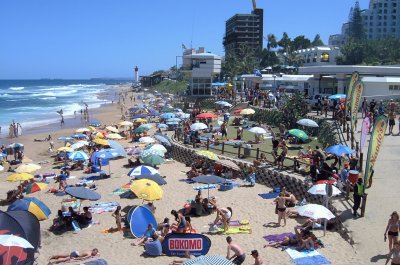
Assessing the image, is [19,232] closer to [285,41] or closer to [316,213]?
[316,213]

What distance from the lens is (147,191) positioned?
1319 cm

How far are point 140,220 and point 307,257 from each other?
15.0 ft

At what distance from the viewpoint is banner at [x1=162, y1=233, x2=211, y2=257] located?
1068cm

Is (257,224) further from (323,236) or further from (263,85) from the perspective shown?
(263,85)

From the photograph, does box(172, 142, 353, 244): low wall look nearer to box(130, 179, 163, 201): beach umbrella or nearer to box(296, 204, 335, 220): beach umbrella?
box(296, 204, 335, 220): beach umbrella

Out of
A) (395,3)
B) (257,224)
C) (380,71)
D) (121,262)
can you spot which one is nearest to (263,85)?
(380,71)

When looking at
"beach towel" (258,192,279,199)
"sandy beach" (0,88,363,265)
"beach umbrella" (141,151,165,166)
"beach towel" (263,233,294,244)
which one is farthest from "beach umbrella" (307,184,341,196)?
"beach umbrella" (141,151,165,166)

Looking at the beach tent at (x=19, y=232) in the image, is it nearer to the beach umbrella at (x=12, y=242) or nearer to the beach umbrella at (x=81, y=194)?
the beach umbrella at (x=12, y=242)

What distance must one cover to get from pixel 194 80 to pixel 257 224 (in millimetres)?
31736

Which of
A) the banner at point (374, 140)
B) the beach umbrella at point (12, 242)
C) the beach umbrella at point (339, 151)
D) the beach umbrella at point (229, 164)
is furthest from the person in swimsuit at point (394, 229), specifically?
the beach umbrella at point (229, 164)

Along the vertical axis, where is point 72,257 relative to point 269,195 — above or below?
below

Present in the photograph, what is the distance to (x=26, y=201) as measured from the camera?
12562 mm

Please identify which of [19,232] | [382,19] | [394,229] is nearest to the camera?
[394,229]

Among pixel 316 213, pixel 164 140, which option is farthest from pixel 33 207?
pixel 164 140
